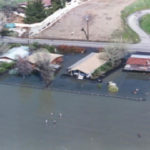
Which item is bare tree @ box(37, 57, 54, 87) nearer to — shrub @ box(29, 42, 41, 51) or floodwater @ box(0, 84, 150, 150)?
floodwater @ box(0, 84, 150, 150)

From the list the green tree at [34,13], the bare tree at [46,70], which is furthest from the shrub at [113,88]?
the green tree at [34,13]

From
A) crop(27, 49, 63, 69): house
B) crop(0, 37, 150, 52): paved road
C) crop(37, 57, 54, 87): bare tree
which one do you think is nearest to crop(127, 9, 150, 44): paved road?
crop(0, 37, 150, 52): paved road

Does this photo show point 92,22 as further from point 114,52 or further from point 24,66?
point 24,66

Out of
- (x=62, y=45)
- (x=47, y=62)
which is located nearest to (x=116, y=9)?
(x=62, y=45)

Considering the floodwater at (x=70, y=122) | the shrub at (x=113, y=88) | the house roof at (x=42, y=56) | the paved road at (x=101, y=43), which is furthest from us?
the paved road at (x=101, y=43)

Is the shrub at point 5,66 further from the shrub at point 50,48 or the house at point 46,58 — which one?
the shrub at point 50,48

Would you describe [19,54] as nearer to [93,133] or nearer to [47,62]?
[47,62]

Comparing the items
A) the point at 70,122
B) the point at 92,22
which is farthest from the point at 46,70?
the point at 92,22
